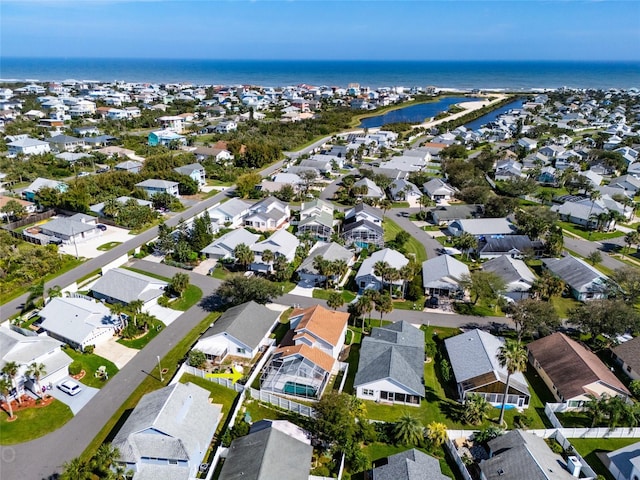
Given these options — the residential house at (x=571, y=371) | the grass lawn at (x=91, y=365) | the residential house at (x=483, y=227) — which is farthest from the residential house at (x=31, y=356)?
the residential house at (x=483, y=227)

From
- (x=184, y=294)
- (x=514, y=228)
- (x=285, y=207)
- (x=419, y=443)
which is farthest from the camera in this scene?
(x=285, y=207)

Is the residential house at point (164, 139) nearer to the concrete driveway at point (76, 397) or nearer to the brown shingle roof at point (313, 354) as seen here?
the concrete driveway at point (76, 397)

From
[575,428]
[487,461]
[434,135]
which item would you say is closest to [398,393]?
[487,461]

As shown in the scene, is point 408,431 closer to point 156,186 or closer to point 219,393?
point 219,393

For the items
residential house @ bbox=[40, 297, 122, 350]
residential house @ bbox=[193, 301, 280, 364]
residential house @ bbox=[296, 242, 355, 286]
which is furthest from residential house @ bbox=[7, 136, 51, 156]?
residential house @ bbox=[193, 301, 280, 364]

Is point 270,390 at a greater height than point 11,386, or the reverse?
point 11,386

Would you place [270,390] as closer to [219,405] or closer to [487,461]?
[219,405]
